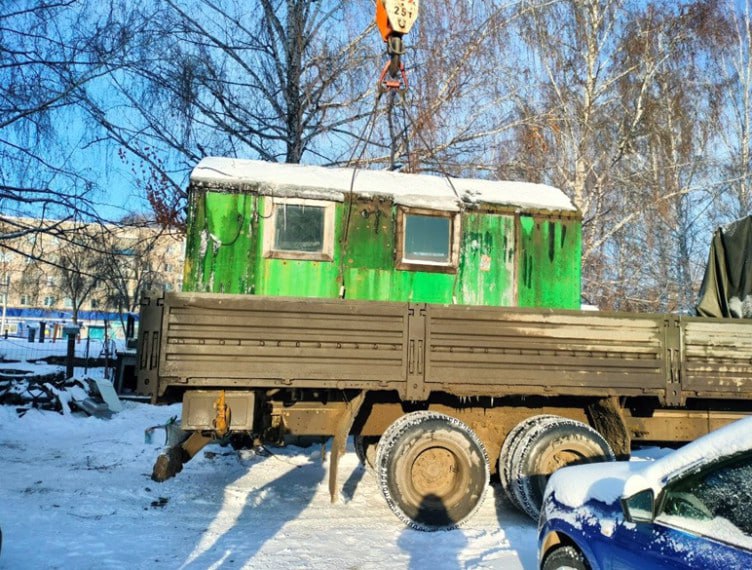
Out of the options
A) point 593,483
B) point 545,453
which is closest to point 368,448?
point 545,453

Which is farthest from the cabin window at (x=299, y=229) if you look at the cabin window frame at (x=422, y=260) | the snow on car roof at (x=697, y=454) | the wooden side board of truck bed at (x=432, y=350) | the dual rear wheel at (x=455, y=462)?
the snow on car roof at (x=697, y=454)

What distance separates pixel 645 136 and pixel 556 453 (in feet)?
38.5

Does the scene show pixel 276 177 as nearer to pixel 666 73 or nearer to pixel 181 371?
pixel 181 371

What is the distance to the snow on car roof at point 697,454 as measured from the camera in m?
2.72

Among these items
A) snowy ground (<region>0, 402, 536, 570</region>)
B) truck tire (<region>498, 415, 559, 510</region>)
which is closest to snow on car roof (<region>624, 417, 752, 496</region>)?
snowy ground (<region>0, 402, 536, 570</region>)

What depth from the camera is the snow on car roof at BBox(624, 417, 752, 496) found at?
2.72 m

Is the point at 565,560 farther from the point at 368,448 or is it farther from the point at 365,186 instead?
the point at 365,186

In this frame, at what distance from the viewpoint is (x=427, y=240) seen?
268 inches

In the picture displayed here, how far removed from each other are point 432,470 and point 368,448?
4.52 feet

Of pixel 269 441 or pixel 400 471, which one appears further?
pixel 269 441

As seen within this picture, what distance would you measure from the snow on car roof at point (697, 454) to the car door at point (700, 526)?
4 centimetres

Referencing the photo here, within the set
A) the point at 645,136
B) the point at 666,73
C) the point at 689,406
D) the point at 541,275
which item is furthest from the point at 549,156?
the point at 689,406

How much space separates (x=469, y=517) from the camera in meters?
5.59

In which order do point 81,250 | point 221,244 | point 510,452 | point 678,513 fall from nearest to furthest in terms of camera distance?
point 678,513 < point 510,452 < point 221,244 < point 81,250
